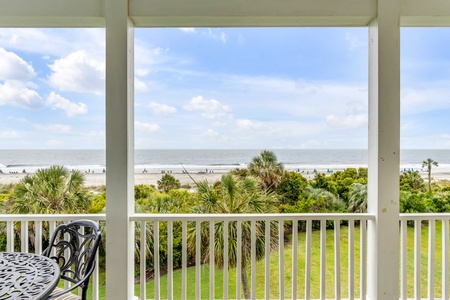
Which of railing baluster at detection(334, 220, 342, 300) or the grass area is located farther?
the grass area

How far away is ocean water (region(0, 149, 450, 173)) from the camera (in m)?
2.13

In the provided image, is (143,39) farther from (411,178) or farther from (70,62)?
(411,178)

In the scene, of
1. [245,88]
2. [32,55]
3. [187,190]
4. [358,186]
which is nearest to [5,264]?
[187,190]

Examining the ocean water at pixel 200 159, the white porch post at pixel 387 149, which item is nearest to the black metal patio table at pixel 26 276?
the ocean water at pixel 200 159

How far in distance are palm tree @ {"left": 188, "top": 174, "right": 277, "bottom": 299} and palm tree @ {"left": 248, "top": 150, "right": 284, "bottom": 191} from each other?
0.21 ft

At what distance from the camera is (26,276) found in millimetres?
1268

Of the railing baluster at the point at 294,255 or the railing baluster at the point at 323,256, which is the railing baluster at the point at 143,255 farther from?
the railing baluster at the point at 323,256

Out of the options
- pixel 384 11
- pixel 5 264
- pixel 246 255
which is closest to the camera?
pixel 5 264

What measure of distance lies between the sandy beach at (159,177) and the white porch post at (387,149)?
48 centimetres

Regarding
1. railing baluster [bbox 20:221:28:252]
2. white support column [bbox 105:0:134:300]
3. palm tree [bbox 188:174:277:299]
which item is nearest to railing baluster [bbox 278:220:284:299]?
palm tree [bbox 188:174:277:299]

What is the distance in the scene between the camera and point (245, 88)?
85.2 inches

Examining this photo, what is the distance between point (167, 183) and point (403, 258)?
2.02 metres

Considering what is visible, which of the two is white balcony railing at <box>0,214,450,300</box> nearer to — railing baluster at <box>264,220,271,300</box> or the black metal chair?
railing baluster at <box>264,220,271,300</box>

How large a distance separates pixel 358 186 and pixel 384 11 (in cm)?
140
